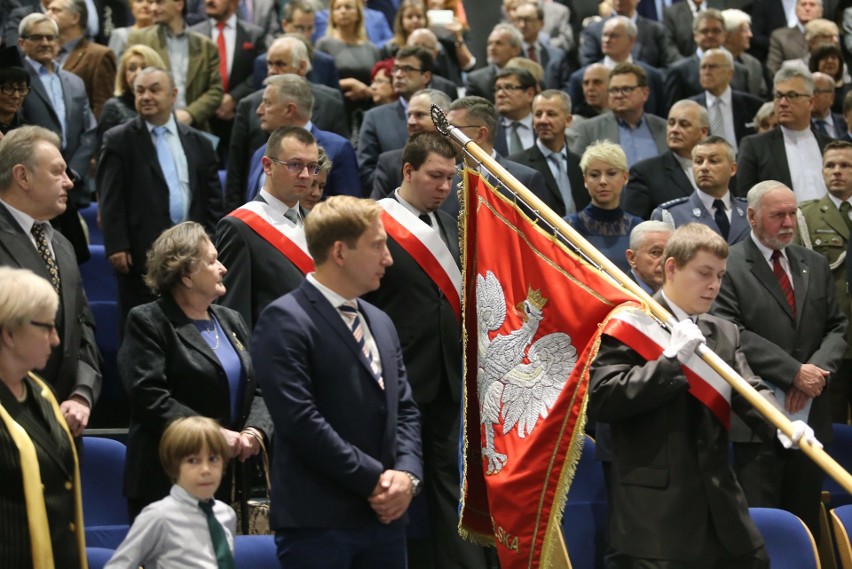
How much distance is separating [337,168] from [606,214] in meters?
1.46

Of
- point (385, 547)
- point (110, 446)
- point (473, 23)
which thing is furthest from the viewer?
point (473, 23)

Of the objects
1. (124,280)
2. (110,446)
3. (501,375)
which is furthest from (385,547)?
(124,280)

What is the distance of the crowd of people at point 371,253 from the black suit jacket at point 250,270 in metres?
0.01

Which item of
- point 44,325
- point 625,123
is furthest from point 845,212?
point 44,325

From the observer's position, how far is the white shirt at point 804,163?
830cm

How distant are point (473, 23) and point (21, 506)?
9.31 meters

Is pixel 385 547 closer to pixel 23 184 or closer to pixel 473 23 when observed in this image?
pixel 23 184

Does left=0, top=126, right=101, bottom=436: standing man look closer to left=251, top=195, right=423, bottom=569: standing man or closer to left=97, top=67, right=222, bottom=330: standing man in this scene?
left=251, top=195, right=423, bottom=569: standing man

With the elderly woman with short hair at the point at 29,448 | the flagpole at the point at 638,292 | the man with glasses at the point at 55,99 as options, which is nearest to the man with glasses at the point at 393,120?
the man with glasses at the point at 55,99

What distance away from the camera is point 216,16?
32.4ft

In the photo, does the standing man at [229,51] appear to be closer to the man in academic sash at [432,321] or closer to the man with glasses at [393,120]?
the man with glasses at [393,120]

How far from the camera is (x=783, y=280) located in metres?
6.37

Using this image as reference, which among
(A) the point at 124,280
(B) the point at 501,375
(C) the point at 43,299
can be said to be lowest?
(A) the point at 124,280

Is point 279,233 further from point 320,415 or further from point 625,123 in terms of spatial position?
point 625,123
